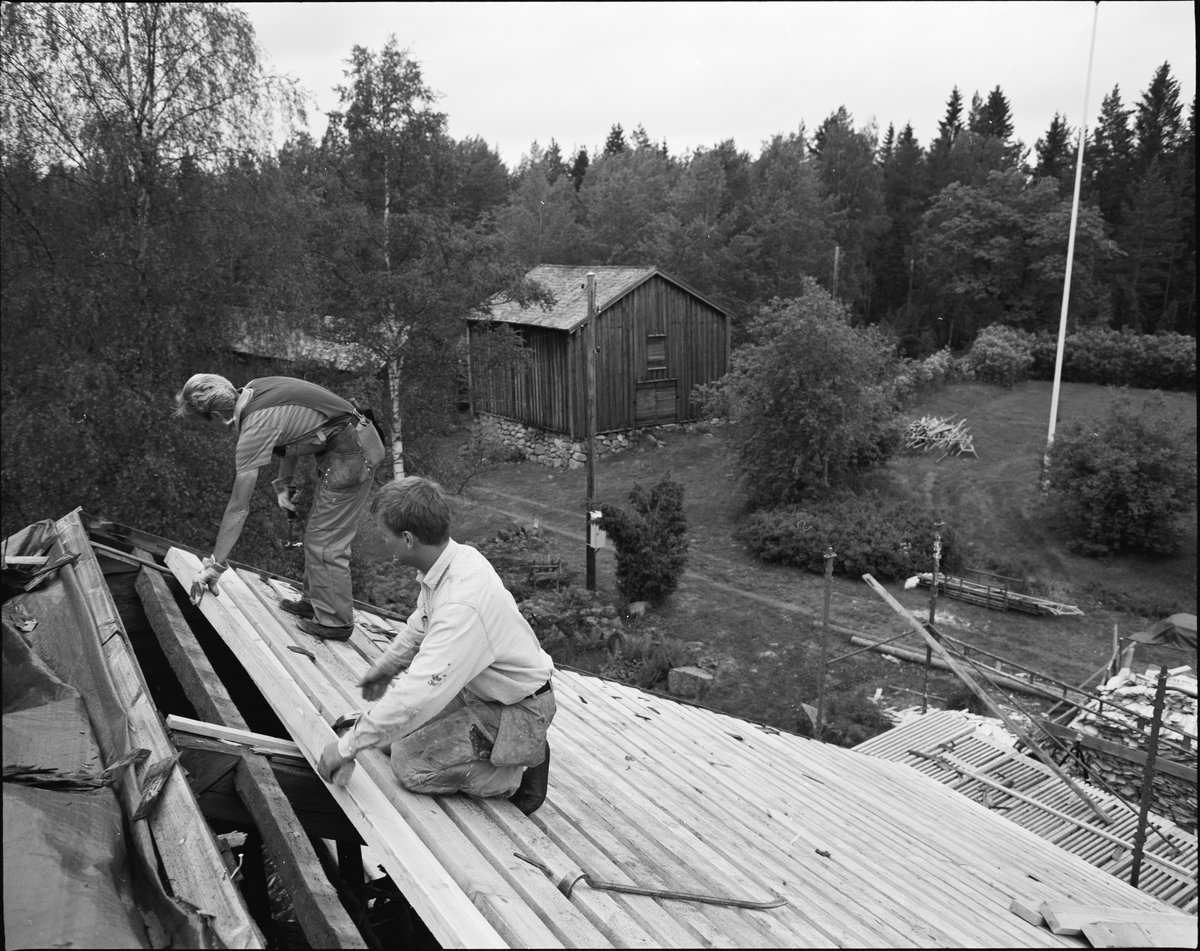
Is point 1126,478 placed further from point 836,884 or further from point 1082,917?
point 836,884

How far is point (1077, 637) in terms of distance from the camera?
576 inches

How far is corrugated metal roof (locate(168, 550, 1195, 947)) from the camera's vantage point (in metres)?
2.78

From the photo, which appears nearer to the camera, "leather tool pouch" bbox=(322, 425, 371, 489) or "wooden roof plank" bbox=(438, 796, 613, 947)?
"wooden roof plank" bbox=(438, 796, 613, 947)

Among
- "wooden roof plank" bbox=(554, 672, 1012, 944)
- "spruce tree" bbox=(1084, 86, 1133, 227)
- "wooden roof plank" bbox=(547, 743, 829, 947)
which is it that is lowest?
"wooden roof plank" bbox=(554, 672, 1012, 944)

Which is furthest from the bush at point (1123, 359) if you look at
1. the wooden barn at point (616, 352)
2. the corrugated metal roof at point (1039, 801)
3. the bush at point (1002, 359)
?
the corrugated metal roof at point (1039, 801)

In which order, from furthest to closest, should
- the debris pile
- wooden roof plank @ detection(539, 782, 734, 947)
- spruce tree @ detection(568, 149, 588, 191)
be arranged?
spruce tree @ detection(568, 149, 588, 191) → the debris pile → wooden roof plank @ detection(539, 782, 734, 947)

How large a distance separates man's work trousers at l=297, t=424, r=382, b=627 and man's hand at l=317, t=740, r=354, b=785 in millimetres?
1858

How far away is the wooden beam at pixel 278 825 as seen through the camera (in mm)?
2412

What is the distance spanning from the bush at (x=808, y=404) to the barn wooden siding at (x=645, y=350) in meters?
5.72

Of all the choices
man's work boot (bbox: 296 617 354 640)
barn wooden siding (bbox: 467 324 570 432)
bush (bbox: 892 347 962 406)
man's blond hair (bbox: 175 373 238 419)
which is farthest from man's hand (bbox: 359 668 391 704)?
bush (bbox: 892 347 962 406)

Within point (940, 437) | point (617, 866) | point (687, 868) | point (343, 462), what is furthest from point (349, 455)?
point (940, 437)

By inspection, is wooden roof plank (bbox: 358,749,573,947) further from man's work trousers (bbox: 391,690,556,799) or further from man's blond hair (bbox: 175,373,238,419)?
man's blond hair (bbox: 175,373,238,419)

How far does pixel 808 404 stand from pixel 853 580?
4326mm

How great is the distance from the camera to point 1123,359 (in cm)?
2728
